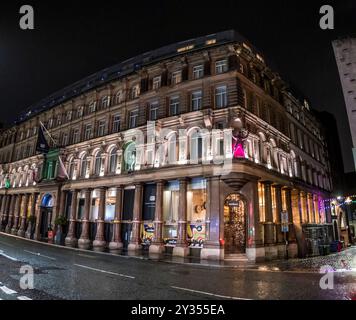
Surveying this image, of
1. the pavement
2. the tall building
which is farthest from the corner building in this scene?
the pavement

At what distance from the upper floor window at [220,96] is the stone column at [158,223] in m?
8.85

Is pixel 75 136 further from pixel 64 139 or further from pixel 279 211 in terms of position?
pixel 279 211

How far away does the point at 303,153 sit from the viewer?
1394 inches

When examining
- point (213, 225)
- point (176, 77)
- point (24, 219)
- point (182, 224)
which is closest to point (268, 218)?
point (213, 225)

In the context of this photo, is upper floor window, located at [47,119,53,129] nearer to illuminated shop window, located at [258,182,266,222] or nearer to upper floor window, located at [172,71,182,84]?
upper floor window, located at [172,71,182,84]

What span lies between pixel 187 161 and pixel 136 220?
25.1 feet

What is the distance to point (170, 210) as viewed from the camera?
24453mm

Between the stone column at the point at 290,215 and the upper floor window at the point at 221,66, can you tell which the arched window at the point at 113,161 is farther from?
the stone column at the point at 290,215

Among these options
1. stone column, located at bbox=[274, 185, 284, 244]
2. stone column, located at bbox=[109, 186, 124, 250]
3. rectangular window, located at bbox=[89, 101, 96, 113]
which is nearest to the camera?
stone column, located at bbox=[274, 185, 284, 244]

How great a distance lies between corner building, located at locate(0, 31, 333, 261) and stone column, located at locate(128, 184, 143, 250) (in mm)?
97

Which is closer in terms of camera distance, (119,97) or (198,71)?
(198,71)

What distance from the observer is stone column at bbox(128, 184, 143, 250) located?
24.9 metres
